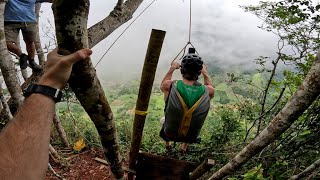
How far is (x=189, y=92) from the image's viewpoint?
358cm

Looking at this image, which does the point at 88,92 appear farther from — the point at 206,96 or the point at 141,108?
the point at 206,96

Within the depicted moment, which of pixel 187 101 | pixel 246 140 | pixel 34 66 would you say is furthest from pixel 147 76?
pixel 246 140

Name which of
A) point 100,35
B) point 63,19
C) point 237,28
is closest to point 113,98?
point 100,35

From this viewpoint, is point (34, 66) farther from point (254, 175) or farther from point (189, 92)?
point (254, 175)

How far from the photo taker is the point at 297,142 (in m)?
3.86

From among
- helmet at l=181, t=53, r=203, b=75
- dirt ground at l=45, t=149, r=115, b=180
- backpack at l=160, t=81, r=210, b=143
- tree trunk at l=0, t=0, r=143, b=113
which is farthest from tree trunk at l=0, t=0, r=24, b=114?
dirt ground at l=45, t=149, r=115, b=180

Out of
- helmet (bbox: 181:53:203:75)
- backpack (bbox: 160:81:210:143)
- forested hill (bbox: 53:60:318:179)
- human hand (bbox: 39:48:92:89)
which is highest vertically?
human hand (bbox: 39:48:92:89)

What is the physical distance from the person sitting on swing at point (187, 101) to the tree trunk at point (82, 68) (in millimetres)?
1323

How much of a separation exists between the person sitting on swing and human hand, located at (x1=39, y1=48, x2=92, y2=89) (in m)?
2.16

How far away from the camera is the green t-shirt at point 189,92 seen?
11.7 ft

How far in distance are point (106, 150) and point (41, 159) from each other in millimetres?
1327

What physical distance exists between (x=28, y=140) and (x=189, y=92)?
2540mm

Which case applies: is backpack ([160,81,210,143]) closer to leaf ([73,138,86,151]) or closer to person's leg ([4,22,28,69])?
person's leg ([4,22,28,69])

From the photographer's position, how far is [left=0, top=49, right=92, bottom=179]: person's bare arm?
3.65 feet
